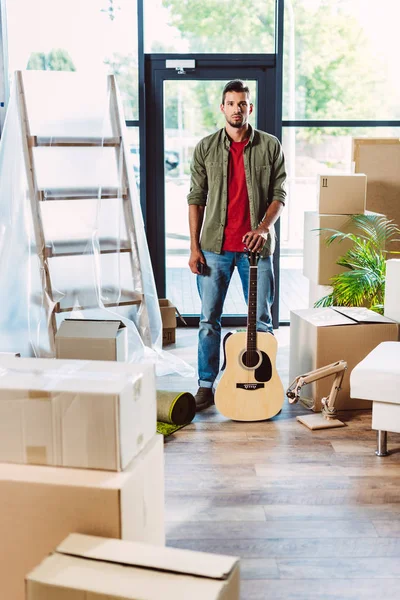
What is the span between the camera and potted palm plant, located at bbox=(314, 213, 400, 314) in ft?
14.0

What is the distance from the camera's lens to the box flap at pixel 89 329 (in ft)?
10.5

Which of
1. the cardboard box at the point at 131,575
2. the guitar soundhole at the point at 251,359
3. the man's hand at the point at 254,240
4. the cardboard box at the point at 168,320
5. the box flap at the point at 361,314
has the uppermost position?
the man's hand at the point at 254,240

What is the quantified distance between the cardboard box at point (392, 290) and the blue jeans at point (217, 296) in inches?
22.6

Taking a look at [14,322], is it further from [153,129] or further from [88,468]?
[88,468]

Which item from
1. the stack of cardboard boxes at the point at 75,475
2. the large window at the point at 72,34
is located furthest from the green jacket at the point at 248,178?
the stack of cardboard boxes at the point at 75,475

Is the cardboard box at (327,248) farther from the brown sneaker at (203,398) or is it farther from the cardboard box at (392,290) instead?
the brown sneaker at (203,398)

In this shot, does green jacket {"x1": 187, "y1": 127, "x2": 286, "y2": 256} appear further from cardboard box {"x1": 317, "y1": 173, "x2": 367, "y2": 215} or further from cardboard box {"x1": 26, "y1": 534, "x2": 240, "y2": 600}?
cardboard box {"x1": 26, "y1": 534, "x2": 240, "y2": 600}

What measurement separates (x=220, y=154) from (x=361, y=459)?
1669 mm

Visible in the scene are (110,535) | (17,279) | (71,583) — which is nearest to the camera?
(71,583)

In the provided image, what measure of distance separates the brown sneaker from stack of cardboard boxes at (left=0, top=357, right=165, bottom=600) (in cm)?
200

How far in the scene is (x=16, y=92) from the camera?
14.7 ft

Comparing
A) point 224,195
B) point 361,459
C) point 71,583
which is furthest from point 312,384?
point 71,583

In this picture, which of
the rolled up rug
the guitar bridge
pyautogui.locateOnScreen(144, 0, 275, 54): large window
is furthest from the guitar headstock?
pyautogui.locateOnScreen(144, 0, 275, 54): large window

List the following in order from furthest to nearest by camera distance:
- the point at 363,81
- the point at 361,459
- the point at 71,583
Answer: the point at 363,81 < the point at 361,459 < the point at 71,583
